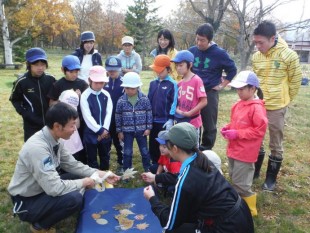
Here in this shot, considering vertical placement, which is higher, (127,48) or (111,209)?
(127,48)

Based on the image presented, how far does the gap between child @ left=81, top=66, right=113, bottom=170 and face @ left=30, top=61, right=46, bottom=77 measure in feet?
1.79

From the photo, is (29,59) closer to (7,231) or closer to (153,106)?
(153,106)

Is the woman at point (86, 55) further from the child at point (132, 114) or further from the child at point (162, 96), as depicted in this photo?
the child at point (162, 96)

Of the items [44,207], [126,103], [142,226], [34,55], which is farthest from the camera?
[126,103]

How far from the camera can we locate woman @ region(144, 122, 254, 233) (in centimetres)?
199

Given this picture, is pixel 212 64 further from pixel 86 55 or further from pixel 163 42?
pixel 86 55

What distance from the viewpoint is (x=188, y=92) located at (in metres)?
3.64

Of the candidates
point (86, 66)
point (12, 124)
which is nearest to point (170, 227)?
point (86, 66)

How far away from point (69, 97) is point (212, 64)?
1882 mm

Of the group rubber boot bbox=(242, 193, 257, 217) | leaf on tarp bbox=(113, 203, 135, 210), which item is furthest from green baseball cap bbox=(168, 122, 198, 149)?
rubber boot bbox=(242, 193, 257, 217)

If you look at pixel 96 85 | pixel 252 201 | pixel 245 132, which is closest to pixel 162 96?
pixel 96 85

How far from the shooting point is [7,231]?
284 centimetres

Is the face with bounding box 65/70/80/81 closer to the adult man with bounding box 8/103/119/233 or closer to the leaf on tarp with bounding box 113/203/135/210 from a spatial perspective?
the adult man with bounding box 8/103/119/233

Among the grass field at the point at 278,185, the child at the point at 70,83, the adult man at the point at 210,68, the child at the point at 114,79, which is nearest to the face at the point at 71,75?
the child at the point at 70,83
